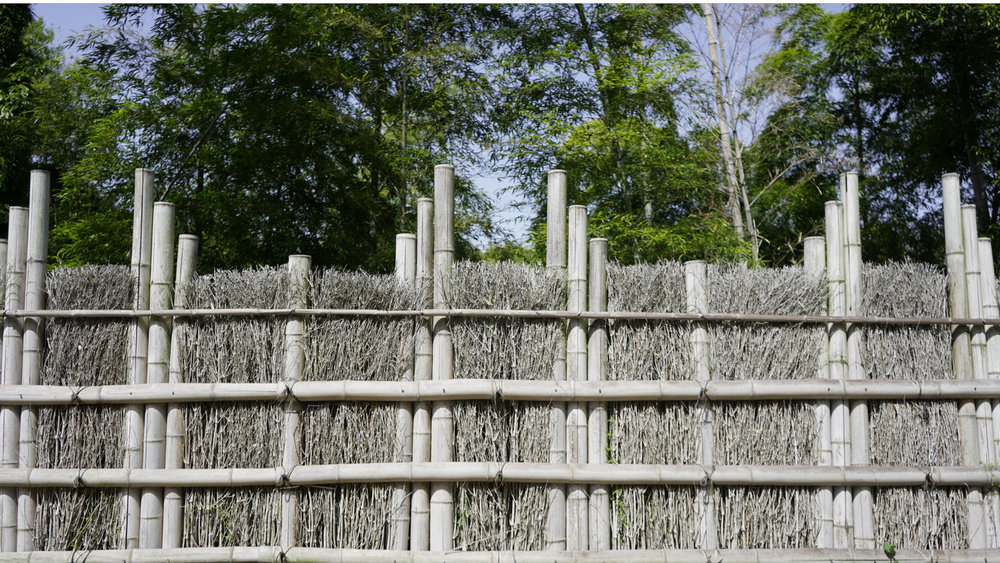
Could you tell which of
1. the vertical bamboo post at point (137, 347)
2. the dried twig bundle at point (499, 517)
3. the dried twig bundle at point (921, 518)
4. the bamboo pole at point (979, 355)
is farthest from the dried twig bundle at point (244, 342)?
the bamboo pole at point (979, 355)

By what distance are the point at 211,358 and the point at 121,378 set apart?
59cm

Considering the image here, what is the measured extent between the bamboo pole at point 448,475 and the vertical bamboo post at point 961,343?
0.77 metres

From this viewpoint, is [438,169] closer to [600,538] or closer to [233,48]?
[600,538]

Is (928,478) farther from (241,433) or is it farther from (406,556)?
(241,433)

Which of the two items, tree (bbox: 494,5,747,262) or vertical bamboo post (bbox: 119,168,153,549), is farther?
tree (bbox: 494,5,747,262)

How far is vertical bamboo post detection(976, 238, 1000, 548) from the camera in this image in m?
4.55

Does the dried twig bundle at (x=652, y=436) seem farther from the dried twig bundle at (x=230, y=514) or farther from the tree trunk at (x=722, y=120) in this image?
the tree trunk at (x=722, y=120)

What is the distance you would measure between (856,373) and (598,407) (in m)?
1.63

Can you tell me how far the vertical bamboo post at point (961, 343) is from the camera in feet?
14.8

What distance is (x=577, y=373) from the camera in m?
4.40

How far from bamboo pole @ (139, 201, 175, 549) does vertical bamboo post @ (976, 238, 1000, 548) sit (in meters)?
5.11

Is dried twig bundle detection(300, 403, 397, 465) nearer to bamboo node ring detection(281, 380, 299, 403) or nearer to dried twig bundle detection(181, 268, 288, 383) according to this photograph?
bamboo node ring detection(281, 380, 299, 403)

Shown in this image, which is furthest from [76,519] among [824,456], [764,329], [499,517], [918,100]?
[918,100]

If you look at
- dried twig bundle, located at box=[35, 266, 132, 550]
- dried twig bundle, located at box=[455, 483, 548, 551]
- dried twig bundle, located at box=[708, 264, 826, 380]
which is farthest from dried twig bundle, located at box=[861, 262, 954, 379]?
dried twig bundle, located at box=[35, 266, 132, 550]
